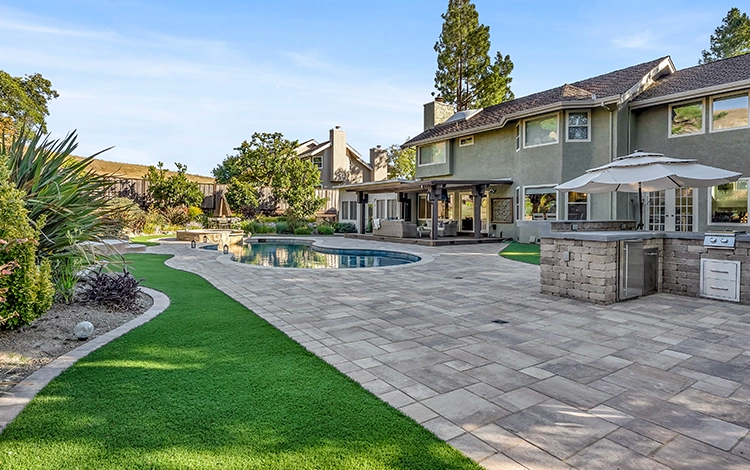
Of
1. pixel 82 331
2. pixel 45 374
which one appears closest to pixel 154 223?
pixel 82 331

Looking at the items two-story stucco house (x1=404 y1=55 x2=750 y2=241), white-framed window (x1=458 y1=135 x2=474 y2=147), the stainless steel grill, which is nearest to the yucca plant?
the stainless steel grill

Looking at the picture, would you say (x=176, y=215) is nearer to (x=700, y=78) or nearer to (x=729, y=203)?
(x=700, y=78)

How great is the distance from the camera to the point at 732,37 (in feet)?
94.0

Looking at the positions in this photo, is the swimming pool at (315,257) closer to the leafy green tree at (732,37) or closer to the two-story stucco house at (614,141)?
the two-story stucco house at (614,141)

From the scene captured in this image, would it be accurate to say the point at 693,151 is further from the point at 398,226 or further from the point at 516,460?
the point at 516,460

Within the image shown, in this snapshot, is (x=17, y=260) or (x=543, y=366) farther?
(x=543, y=366)

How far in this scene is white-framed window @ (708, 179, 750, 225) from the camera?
1302 cm

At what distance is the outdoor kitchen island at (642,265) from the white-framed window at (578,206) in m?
9.05

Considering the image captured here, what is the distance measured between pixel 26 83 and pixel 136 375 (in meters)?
37.5

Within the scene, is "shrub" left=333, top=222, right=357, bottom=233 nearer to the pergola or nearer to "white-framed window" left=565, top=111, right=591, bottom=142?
the pergola

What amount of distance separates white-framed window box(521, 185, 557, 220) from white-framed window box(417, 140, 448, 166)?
5792 millimetres

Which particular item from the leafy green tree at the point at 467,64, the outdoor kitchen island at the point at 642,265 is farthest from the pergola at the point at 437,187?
the leafy green tree at the point at 467,64

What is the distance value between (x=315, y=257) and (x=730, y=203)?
44.4ft

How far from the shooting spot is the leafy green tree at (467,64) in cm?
2784
